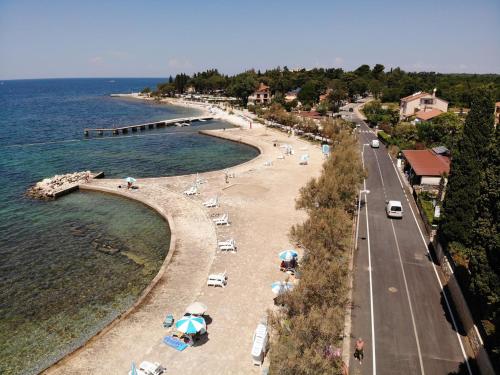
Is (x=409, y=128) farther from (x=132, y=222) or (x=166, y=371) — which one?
(x=166, y=371)

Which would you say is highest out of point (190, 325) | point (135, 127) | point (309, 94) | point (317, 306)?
point (317, 306)

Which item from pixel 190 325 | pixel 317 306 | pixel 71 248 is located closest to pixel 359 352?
pixel 317 306

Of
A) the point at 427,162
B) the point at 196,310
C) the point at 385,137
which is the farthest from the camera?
the point at 385,137

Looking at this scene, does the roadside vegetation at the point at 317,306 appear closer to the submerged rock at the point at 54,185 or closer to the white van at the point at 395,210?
the white van at the point at 395,210

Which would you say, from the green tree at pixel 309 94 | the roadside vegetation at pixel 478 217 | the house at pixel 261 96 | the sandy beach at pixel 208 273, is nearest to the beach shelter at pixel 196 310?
the sandy beach at pixel 208 273

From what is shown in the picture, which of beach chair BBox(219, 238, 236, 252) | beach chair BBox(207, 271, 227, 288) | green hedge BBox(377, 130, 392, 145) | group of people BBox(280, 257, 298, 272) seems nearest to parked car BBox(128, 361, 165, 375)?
beach chair BBox(207, 271, 227, 288)

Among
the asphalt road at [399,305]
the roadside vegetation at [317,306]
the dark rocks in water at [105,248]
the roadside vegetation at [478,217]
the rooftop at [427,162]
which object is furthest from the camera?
the rooftop at [427,162]

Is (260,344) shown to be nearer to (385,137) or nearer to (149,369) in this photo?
(149,369)
